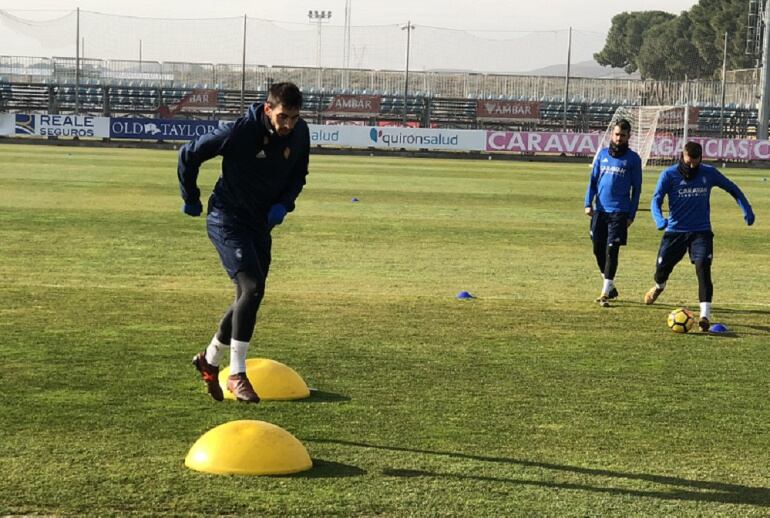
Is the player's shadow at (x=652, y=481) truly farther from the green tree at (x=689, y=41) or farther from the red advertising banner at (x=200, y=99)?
the green tree at (x=689, y=41)

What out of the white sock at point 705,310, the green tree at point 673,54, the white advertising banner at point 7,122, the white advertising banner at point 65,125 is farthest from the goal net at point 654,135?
the green tree at point 673,54

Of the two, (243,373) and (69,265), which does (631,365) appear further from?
(69,265)

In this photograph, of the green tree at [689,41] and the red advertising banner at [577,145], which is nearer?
the red advertising banner at [577,145]

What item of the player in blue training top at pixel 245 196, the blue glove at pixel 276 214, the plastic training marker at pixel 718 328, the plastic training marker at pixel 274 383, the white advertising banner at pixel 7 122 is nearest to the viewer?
the player in blue training top at pixel 245 196

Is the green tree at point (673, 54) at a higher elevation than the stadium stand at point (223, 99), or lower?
higher

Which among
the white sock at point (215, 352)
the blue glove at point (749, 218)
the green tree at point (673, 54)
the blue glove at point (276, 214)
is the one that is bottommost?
the white sock at point (215, 352)

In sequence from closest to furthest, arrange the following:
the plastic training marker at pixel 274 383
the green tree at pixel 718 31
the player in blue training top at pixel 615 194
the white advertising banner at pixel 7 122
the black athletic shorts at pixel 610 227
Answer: the plastic training marker at pixel 274 383 < the player in blue training top at pixel 615 194 < the black athletic shorts at pixel 610 227 < the white advertising banner at pixel 7 122 < the green tree at pixel 718 31

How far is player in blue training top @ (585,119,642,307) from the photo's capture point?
1372cm

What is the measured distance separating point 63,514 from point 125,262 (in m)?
11.0

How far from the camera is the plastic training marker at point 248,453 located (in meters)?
6.39

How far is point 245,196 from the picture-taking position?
7805 millimetres

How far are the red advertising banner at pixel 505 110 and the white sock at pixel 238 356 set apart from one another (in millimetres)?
68098

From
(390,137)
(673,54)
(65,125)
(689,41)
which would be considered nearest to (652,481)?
(390,137)

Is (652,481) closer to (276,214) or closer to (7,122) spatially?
(276,214)
